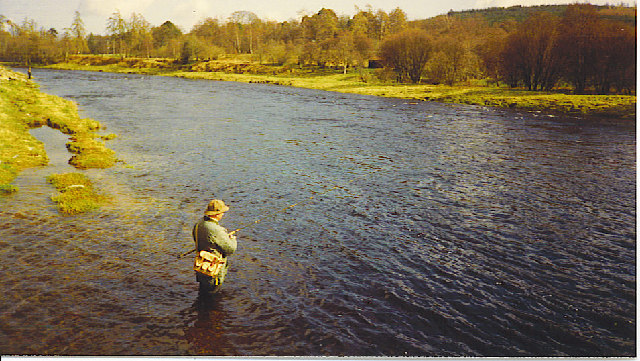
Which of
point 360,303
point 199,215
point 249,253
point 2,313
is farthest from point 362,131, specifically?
point 2,313

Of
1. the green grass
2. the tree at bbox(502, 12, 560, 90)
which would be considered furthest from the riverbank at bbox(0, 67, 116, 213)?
the tree at bbox(502, 12, 560, 90)

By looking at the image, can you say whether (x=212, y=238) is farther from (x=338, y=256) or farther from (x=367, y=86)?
(x=367, y=86)

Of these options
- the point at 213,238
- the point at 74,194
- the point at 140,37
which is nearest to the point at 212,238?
the point at 213,238

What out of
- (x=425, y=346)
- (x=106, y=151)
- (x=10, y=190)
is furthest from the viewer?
(x=106, y=151)

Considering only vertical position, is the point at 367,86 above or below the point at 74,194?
above

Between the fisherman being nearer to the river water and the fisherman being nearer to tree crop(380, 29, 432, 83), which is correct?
the river water

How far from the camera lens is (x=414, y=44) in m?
63.9

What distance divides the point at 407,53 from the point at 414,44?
4070 mm

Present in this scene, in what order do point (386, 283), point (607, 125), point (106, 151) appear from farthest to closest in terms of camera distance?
point (607, 125) → point (106, 151) → point (386, 283)

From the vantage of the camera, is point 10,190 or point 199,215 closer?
point 199,215

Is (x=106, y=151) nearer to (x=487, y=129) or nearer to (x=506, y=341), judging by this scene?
(x=506, y=341)

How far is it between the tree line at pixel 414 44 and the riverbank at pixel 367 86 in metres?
1.71

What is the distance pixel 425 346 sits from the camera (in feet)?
23.5

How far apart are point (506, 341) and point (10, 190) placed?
15.0m
